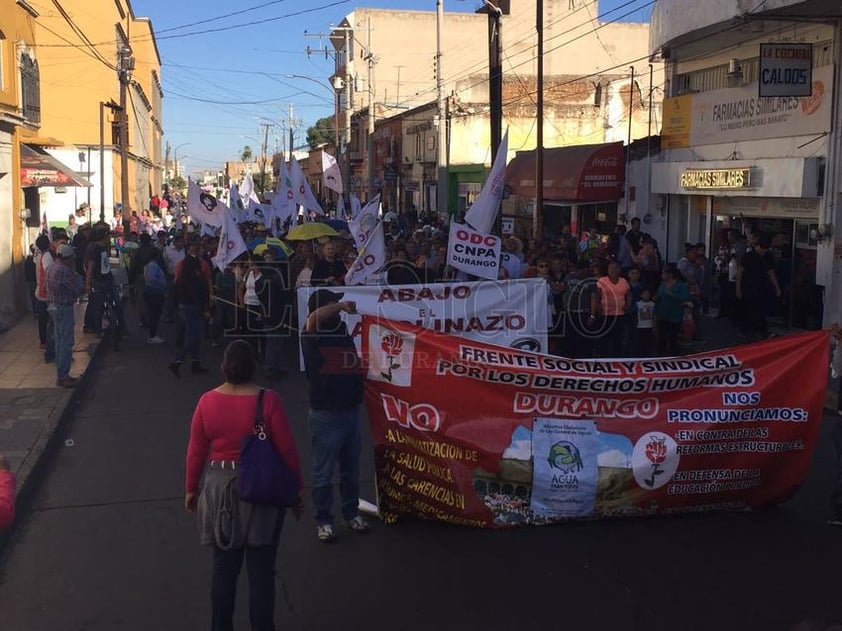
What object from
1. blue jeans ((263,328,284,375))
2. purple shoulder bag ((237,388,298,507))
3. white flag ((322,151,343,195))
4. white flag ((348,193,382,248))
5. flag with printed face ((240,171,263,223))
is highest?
white flag ((322,151,343,195))

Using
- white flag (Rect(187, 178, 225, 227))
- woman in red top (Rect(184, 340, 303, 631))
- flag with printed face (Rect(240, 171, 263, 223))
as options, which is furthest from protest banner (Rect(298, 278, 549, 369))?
flag with printed face (Rect(240, 171, 263, 223))

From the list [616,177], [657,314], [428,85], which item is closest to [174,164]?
[428,85]

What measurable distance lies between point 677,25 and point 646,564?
523 inches

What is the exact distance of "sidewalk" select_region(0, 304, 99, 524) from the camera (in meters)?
7.76

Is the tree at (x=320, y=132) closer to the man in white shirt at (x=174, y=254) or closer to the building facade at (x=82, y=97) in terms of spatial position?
the building facade at (x=82, y=97)

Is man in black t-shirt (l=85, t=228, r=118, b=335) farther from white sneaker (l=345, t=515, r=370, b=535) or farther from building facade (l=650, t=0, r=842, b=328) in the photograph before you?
building facade (l=650, t=0, r=842, b=328)

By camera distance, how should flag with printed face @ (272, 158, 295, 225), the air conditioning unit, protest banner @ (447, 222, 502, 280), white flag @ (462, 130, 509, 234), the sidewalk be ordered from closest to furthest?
the sidewalk → protest banner @ (447, 222, 502, 280) → white flag @ (462, 130, 509, 234) → the air conditioning unit → flag with printed face @ (272, 158, 295, 225)

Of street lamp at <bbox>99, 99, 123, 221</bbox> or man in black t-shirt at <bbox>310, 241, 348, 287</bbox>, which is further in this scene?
street lamp at <bbox>99, 99, 123, 221</bbox>

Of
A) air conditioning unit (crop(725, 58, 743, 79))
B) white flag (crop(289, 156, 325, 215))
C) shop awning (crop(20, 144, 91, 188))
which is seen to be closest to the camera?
air conditioning unit (crop(725, 58, 743, 79))

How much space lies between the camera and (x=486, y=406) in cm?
→ 609

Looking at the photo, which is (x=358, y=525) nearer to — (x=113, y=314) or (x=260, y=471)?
(x=260, y=471)

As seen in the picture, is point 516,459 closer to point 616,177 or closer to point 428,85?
point 616,177

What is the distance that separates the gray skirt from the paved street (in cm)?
84

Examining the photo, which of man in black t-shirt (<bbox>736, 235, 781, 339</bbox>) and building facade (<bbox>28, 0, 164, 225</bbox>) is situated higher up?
building facade (<bbox>28, 0, 164, 225</bbox>)
